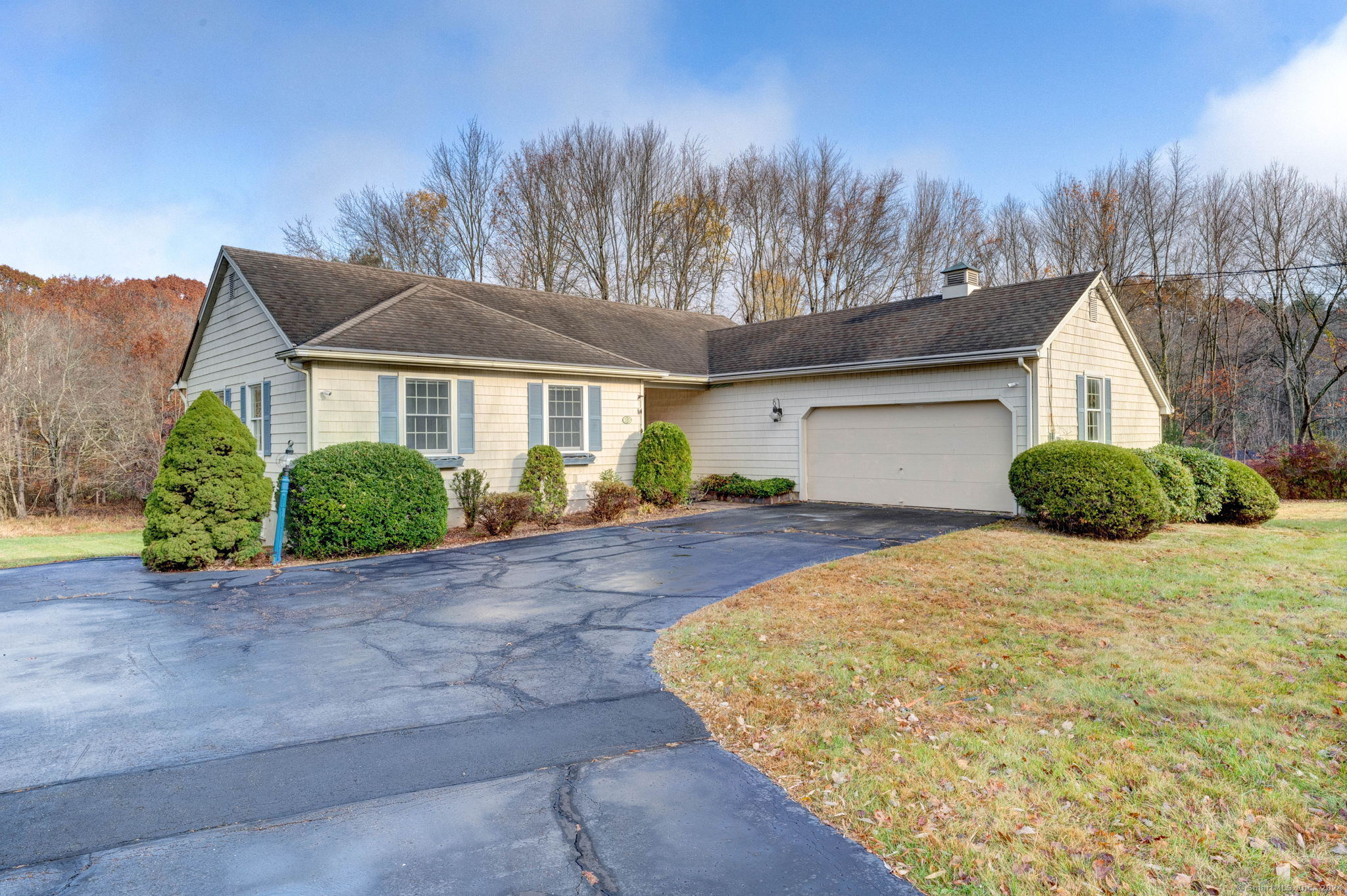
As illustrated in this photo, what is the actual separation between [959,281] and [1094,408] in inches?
155

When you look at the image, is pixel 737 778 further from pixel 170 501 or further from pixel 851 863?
pixel 170 501

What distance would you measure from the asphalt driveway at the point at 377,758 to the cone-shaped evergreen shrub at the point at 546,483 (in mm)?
5393

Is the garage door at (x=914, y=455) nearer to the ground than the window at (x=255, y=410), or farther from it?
nearer to the ground


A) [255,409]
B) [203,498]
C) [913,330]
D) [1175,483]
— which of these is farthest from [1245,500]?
[255,409]

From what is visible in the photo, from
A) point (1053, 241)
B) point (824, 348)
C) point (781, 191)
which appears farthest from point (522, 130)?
point (1053, 241)

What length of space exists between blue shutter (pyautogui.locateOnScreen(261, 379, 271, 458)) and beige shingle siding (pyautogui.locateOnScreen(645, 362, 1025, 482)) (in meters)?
8.14

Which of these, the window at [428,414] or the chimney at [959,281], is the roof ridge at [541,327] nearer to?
the window at [428,414]

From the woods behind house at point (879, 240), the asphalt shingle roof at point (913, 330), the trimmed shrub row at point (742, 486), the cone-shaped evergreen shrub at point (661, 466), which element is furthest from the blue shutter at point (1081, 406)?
the woods behind house at point (879, 240)

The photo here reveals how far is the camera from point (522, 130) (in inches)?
1122

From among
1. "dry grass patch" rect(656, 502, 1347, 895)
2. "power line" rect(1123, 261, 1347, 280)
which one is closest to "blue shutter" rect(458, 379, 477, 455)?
"dry grass patch" rect(656, 502, 1347, 895)

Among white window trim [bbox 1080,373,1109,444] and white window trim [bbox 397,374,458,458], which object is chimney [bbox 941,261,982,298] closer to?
white window trim [bbox 1080,373,1109,444]

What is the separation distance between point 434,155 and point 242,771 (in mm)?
28622

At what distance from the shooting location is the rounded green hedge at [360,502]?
1004 centimetres

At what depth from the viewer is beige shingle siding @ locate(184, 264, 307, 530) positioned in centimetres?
1227
